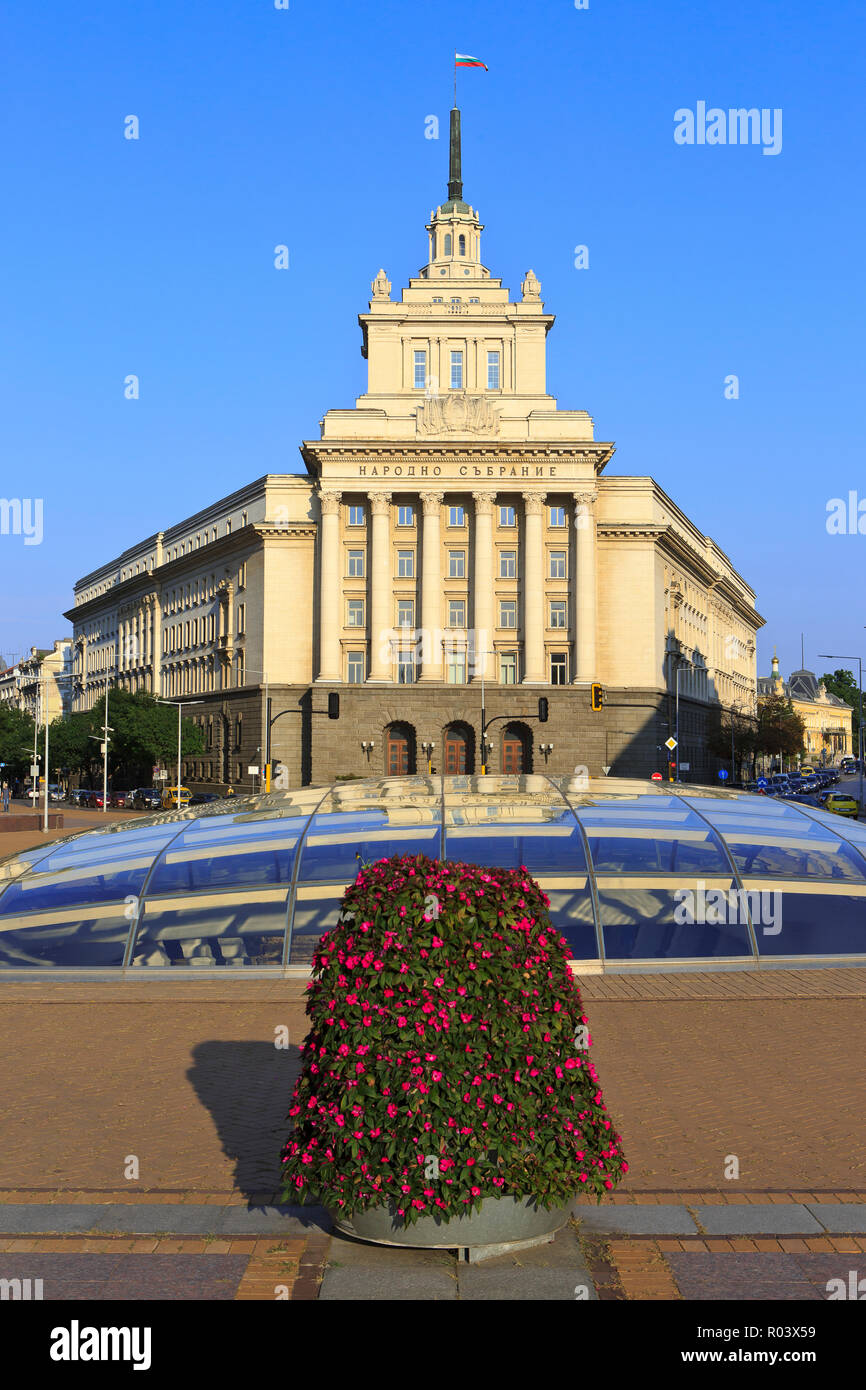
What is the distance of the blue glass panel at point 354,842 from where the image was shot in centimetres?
1944

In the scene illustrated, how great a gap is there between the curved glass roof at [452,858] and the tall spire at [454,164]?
94025 mm

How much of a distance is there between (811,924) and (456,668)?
67.4 m

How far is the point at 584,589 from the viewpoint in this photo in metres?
86.1

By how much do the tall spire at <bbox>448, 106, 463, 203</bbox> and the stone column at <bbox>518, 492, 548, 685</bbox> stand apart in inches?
1357

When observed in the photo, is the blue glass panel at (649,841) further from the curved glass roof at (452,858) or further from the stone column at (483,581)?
the stone column at (483,581)

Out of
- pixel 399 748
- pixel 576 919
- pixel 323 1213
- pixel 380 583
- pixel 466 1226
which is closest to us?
pixel 466 1226

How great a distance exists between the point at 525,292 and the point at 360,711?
3556cm

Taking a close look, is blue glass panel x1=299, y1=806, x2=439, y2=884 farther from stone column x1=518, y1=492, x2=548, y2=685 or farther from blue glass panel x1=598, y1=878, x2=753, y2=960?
stone column x1=518, y1=492, x2=548, y2=685

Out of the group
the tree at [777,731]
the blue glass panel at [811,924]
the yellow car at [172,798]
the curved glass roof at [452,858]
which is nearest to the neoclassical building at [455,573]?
the yellow car at [172,798]

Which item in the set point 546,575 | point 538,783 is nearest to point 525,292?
point 546,575

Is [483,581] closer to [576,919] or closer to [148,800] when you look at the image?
[148,800]

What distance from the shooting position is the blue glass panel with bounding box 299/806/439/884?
1944cm

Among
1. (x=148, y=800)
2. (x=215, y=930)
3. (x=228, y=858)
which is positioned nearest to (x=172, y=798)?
(x=148, y=800)

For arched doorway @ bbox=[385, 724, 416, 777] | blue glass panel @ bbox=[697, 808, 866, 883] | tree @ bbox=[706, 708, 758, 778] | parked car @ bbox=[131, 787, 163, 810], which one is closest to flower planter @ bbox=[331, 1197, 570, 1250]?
blue glass panel @ bbox=[697, 808, 866, 883]
